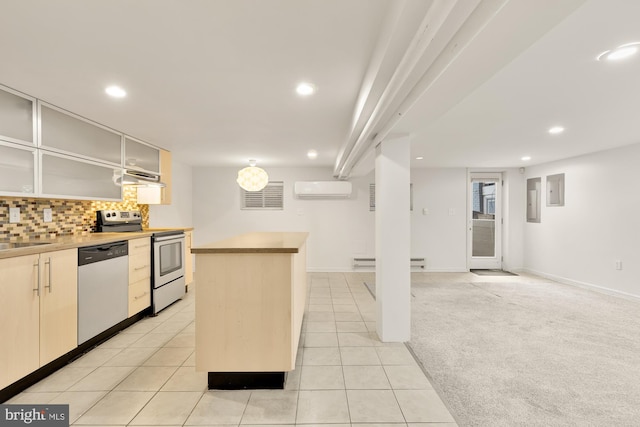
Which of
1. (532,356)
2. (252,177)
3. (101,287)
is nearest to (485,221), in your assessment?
(532,356)

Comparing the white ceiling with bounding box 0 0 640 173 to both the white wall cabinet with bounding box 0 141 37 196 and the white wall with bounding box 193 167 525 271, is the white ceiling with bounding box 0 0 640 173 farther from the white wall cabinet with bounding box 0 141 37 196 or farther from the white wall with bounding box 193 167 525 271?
the white wall with bounding box 193 167 525 271

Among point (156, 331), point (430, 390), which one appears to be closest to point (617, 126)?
point (430, 390)

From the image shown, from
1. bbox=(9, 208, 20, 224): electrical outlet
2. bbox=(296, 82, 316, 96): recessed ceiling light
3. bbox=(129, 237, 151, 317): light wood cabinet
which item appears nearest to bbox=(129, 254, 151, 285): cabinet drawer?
bbox=(129, 237, 151, 317): light wood cabinet

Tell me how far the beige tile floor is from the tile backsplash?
1280mm

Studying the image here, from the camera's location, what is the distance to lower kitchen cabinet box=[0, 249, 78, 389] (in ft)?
6.00

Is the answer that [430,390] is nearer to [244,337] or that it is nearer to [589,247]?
[244,337]

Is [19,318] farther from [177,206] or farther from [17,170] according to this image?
[177,206]

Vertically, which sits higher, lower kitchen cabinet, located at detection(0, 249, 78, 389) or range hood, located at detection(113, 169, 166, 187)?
range hood, located at detection(113, 169, 166, 187)

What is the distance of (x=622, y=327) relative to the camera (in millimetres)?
3041

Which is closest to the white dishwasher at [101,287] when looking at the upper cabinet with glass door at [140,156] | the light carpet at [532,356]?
the upper cabinet with glass door at [140,156]

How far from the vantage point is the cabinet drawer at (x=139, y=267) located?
9.92 feet

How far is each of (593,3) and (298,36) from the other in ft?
4.67

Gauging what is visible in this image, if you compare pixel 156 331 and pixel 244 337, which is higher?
pixel 244 337

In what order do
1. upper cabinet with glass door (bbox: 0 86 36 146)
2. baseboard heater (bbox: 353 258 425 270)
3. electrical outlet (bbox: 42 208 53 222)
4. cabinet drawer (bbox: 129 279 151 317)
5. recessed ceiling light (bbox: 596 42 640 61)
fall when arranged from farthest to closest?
baseboard heater (bbox: 353 258 425 270) → cabinet drawer (bbox: 129 279 151 317) → electrical outlet (bbox: 42 208 53 222) → upper cabinet with glass door (bbox: 0 86 36 146) → recessed ceiling light (bbox: 596 42 640 61)
